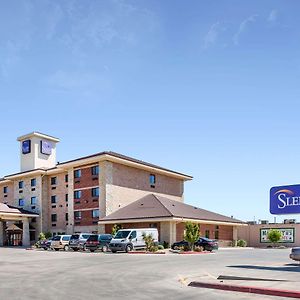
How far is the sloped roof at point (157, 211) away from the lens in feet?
139

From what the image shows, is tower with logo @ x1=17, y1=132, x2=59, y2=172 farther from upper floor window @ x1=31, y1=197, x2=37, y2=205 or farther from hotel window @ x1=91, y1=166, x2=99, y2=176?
hotel window @ x1=91, y1=166, x2=99, y2=176

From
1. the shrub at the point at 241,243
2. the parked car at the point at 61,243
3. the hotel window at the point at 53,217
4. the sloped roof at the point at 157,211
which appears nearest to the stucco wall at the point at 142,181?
the sloped roof at the point at 157,211

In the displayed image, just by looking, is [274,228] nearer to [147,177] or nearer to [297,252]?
[147,177]

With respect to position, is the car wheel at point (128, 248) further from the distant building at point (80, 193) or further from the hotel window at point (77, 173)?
the hotel window at point (77, 173)

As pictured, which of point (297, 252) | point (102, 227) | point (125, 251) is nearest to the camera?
point (297, 252)

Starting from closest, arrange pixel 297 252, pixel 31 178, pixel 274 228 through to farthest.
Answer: pixel 297 252, pixel 274 228, pixel 31 178

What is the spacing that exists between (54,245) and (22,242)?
16.9 m

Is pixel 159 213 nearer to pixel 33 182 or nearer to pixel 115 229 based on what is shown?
pixel 115 229

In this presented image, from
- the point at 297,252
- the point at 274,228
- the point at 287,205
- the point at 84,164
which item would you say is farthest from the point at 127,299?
the point at 274,228

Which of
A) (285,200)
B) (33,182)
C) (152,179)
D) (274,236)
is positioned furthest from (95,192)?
(285,200)

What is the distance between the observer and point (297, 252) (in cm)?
1988

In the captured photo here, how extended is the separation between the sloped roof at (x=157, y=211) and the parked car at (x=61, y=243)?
583 cm

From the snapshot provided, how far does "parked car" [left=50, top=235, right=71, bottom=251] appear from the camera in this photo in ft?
135

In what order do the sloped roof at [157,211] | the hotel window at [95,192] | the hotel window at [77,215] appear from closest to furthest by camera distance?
the sloped roof at [157,211], the hotel window at [95,192], the hotel window at [77,215]
